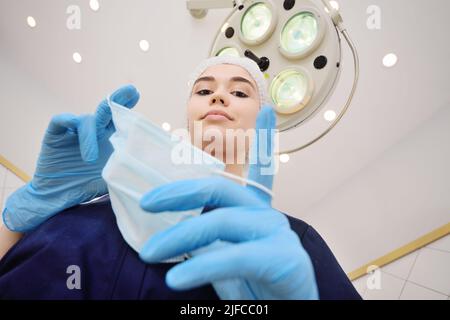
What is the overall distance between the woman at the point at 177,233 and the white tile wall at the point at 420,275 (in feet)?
2.64

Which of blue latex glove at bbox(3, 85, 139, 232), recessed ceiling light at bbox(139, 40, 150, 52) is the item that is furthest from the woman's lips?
recessed ceiling light at bbox(139, 40, 150, 52)

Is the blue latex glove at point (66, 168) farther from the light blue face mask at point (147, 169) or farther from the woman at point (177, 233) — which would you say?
the light blue face mask at point (147, 169)

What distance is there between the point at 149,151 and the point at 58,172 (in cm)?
45

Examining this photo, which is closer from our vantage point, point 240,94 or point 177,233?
point 177,233

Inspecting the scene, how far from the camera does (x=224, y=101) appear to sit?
835mm

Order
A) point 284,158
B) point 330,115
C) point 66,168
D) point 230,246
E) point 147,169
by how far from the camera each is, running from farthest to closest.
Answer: point 284,158, point 330,115, point 66,168, point 147,169, point 230,246

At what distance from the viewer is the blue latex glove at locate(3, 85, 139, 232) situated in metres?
0.71

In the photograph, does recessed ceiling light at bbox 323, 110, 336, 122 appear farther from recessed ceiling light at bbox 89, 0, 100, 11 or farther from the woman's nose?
recessed ceiling light at bbox 89, 0, 100, 11

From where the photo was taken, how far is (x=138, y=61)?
1678mm

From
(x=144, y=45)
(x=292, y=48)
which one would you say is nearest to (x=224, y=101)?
(x=292, y=48)

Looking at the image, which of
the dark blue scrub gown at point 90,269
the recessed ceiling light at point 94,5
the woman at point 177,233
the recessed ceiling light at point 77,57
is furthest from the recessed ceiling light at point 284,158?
the recessed ceiling light at point 77,57

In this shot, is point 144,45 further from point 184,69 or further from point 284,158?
point 284,158

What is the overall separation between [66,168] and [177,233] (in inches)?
22.6
